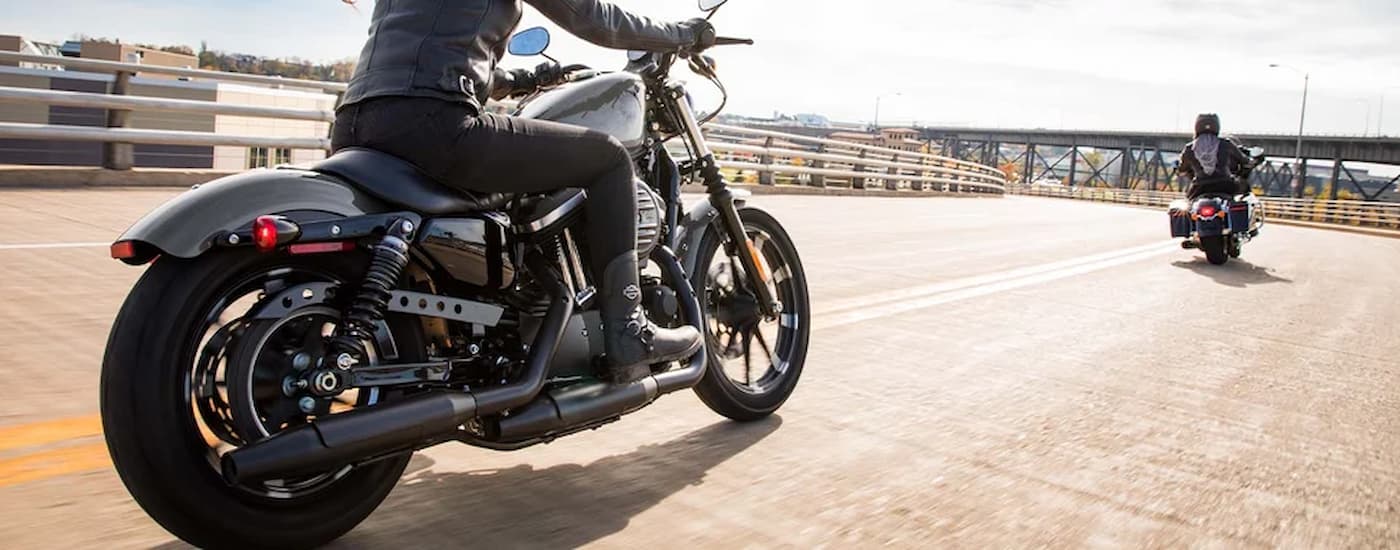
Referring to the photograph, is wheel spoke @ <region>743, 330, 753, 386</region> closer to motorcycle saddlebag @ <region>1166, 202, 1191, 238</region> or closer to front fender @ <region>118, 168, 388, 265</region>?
front fender @ <region>118, 168, 388, 265</region>

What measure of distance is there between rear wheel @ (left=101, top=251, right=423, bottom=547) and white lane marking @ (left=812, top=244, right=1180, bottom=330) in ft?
12.1

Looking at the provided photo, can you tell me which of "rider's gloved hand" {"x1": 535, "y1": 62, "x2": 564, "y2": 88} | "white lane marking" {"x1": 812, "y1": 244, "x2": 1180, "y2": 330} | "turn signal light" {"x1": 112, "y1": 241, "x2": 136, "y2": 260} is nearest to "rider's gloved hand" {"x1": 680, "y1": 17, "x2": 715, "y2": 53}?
"rider's gloved hand" {"x1": 535, "y1": 62, "x2": 564, "y2": 88}

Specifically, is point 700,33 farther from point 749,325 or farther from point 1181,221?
point 1181,221

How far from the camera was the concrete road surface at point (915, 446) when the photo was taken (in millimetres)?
2986

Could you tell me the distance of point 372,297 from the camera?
8.53ft

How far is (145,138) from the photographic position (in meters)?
11.0

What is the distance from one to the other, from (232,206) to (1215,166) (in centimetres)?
1254

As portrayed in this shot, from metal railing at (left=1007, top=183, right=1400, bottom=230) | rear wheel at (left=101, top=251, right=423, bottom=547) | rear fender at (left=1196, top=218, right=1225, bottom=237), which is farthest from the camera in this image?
metal railing at (left=1007, top=183, right=1400, bottom=230)

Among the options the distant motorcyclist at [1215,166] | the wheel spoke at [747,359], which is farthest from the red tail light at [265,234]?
the distant motorcyclist at [1215,166]

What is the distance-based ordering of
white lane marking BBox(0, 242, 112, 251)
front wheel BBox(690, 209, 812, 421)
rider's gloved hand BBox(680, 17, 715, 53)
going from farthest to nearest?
white lane marking BBox(0, 242, 112, 251) < front wheel BBox(690, 209, 812, 421) < rider's gloved hand BBox(680, 17, 715, 53)

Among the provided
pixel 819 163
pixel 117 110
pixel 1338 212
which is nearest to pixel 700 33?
pixel 117 110

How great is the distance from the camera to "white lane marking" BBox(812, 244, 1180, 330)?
6.39 m

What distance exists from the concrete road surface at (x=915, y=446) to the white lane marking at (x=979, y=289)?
0.04 m

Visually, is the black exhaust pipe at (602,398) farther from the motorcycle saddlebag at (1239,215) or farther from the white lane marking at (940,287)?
the motorcycle saddlebag at (1239,215)
